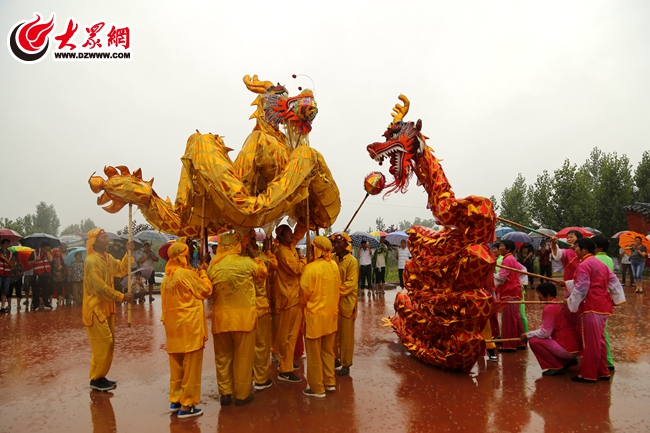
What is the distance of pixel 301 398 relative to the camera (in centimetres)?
473

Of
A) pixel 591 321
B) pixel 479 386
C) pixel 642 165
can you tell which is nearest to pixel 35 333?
pixel 479 386

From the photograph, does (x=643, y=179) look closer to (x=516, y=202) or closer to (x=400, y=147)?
(x=516, y=202)

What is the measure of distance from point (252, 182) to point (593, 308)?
4.16 meters

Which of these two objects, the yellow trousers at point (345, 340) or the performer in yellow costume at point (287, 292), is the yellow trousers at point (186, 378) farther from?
the yellow trousers at point (345, 340)

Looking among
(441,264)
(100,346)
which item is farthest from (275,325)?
(441,264)

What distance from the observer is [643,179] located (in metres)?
23.8

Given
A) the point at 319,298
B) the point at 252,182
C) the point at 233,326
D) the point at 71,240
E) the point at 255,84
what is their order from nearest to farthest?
the point at 233,326
the point at 319,298
the point at 252,182
the point at 255,84
the point at 71,240

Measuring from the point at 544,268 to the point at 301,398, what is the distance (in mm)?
12367

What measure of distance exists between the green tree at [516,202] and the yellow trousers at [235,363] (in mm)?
24484

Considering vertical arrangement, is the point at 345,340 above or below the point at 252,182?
below

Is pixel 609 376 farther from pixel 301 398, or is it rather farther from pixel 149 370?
pixel 149 370

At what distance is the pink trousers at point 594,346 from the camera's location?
16.5 ft

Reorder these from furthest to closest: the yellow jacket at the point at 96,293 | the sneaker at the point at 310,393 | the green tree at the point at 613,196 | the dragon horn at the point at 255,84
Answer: the green tree at the point at 613,196, the dragon horn at the point at 255,84, the yellow jacket at the point at 96,293, the sneaker at the point at 310,393

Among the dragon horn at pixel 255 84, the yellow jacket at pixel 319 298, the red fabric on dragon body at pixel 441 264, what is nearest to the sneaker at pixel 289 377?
the yellow jacket at pixel 319 298
